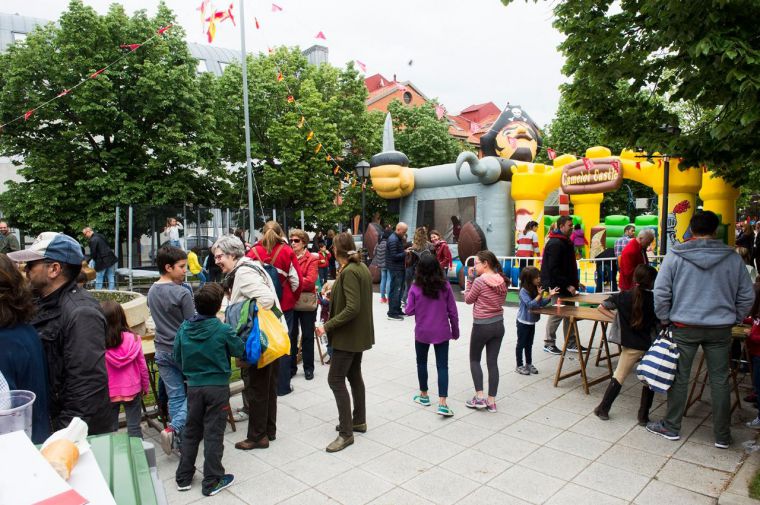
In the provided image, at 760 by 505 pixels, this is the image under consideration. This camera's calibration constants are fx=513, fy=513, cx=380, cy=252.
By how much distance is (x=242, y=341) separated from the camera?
404cm

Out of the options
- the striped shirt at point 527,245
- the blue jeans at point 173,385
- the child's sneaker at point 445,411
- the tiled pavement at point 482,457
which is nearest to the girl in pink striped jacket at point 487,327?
the tiled pavement at point 482,457

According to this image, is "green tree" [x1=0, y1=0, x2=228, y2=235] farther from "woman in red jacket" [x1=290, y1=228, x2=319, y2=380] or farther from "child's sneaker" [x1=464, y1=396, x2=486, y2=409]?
"child's sneaker" [x1=464, y1=396, x2=486, y2=409]

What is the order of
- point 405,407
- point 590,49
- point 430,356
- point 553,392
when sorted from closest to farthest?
point 590,49 < point 405,407 < point 553,392 < point 430,356

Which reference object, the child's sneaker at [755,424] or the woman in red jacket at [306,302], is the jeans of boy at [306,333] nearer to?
the woman in red jacket at [306,302]

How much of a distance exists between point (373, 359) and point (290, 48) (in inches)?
926

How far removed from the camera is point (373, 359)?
727cm

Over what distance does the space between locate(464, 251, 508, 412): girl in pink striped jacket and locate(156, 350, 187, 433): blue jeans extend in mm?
2714

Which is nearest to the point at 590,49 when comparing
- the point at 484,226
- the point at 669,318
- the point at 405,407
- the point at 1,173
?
the point at 669,318

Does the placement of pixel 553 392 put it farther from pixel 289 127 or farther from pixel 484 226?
pixel 289 127

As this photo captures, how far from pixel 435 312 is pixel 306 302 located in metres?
1.79

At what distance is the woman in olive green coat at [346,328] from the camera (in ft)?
14.5

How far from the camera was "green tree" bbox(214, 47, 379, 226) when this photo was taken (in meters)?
22.7

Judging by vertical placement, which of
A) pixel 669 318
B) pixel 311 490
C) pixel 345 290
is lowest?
pixel 311 490

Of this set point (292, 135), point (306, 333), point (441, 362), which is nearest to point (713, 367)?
point (441, 362)
